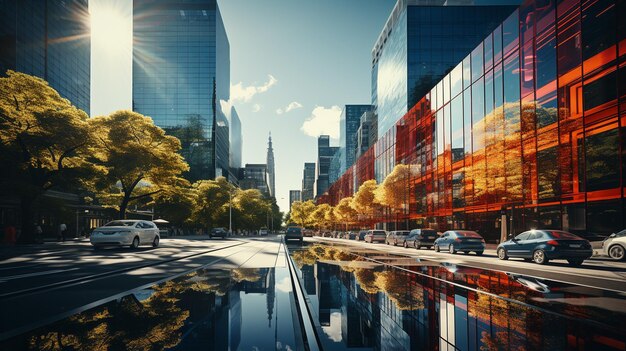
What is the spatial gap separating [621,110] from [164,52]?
109 meters

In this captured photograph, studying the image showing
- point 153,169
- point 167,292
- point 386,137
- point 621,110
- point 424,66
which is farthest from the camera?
point 424,66

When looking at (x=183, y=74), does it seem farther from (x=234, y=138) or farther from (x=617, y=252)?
(x=617, y=252)

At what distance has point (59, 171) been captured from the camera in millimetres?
28406

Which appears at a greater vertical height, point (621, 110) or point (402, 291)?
point (621, 110)

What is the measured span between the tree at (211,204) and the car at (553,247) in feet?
198

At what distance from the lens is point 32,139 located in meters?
25.6

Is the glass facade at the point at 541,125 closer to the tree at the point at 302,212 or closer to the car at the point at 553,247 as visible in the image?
the car at the point at 553,247

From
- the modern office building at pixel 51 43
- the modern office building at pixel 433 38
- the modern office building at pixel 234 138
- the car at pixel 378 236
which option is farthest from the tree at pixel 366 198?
the modern office building at pixel 234 138

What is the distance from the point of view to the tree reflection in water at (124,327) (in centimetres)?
407

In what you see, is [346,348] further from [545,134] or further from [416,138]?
[416,138]

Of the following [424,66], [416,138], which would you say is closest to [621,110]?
[416,138]

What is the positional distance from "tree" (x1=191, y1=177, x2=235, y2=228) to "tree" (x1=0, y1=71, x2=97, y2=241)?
41.7 metres

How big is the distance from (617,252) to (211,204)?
64.3 m

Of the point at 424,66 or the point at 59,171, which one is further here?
the point at 424,66
